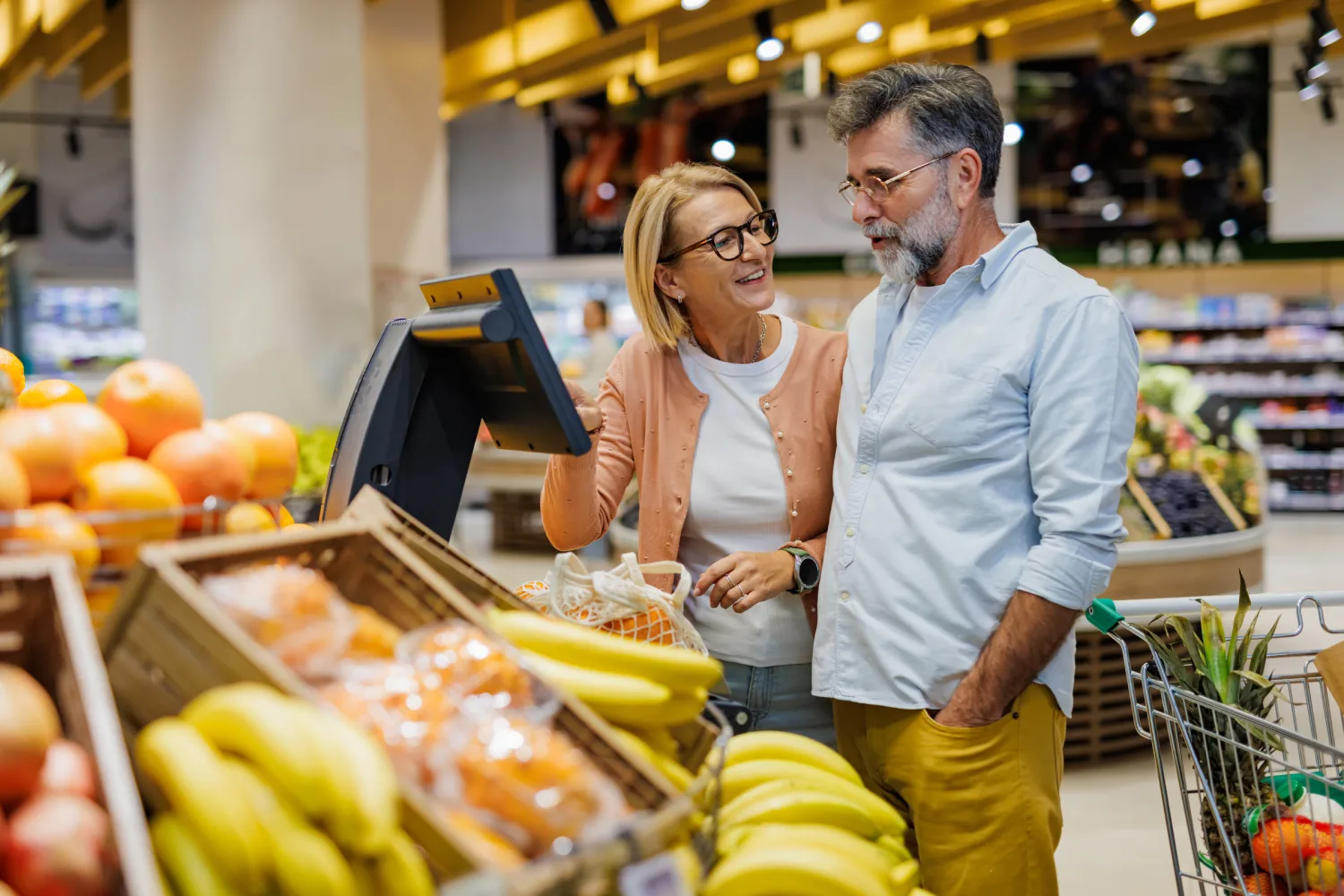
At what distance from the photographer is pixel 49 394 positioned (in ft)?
5.57

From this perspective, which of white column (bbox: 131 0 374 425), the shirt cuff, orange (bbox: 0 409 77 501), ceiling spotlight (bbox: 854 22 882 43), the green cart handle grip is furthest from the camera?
ceiling spotlight (bbox: 854 22 882 43)

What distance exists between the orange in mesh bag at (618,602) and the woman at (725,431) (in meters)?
0.34

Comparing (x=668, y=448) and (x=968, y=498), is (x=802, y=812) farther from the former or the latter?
(x=668, y=448)

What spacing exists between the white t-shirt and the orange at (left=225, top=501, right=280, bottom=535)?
0.89 m

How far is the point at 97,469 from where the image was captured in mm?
1276

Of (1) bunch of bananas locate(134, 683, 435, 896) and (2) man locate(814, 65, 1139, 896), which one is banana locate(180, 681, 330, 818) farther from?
(2) man locate(814, 65, 1139, 896)

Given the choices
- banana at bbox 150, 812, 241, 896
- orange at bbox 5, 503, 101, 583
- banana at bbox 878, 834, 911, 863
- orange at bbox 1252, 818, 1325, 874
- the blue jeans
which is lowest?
orange at bbox 1252, 818, 1325, 874

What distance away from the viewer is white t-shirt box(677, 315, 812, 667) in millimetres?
2113

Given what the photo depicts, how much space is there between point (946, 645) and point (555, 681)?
901mm

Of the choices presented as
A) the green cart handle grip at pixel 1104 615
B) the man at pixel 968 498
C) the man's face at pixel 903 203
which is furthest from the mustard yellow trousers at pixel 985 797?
the man's face at pixel 903 203

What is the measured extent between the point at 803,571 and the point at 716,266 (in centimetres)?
56

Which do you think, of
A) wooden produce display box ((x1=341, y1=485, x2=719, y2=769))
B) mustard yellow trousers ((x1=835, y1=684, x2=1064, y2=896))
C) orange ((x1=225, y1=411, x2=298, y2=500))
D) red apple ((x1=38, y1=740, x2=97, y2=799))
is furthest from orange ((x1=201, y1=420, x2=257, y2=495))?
mustard yellow trousers ((x1=835, y1=684, x2=1064, y2=896))

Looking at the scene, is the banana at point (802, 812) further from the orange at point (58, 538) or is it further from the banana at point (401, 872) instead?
the orange at point (58, 538)

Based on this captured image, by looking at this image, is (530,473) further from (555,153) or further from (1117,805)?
(555,153)
